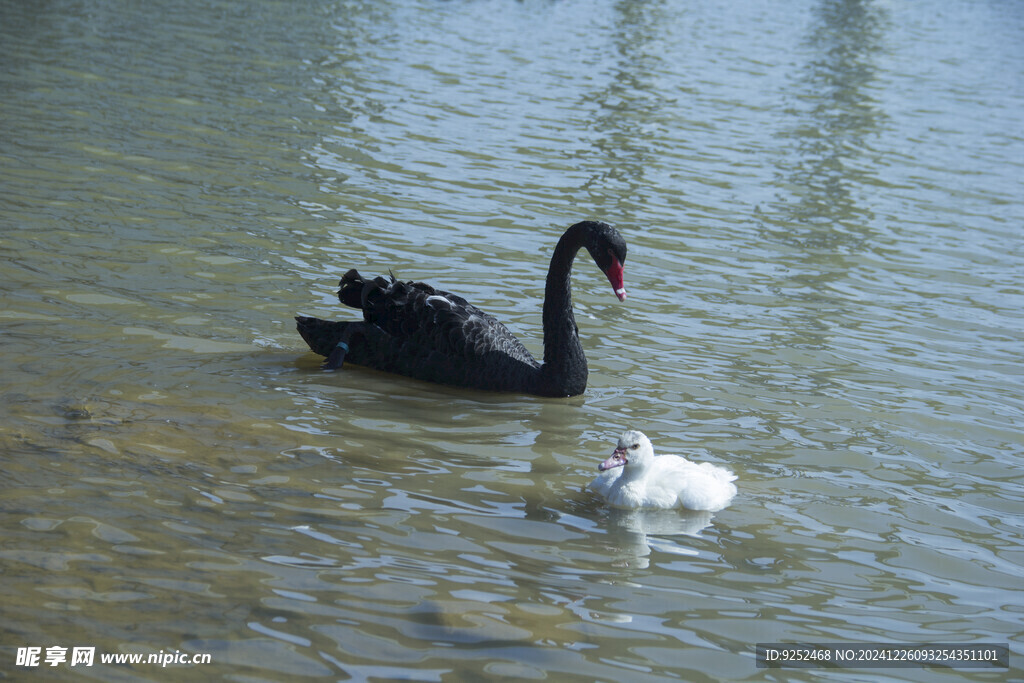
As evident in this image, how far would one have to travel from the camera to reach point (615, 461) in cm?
505

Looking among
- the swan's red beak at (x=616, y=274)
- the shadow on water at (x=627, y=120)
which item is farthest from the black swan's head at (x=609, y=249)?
the shadow on water at (x=627, y=120)

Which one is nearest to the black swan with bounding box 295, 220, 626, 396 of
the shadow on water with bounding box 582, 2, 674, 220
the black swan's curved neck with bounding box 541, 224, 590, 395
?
the black swan's curved neck with bounding box 541, 224, 590, 395

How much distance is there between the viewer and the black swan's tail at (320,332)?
6.77m

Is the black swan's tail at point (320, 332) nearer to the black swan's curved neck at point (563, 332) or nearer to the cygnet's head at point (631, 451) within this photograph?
the black swan's curved neck at point (563, 332)

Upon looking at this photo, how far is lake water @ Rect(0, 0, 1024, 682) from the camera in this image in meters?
4.13

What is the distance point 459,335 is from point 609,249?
1.03m

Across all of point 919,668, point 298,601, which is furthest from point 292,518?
point 919,668

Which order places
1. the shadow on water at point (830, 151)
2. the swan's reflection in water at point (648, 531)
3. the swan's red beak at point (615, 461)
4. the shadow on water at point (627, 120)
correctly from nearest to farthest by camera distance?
the swan's reflection in water at point (648, 531), the swan's red beak at point (615, 461), the shadow on water at point (830, 151), the shadow on water at point (627, 120)

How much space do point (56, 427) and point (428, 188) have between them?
6.12 metres

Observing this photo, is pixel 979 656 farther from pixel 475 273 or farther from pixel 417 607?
pixel 475 273

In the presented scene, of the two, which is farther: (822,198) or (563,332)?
(822,198)

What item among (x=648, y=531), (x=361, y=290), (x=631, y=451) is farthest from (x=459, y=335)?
(x=648, y=531)

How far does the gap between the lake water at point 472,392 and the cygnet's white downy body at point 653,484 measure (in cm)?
11

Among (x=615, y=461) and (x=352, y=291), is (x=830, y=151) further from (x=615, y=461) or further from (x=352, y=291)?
(x=615, y=461)
